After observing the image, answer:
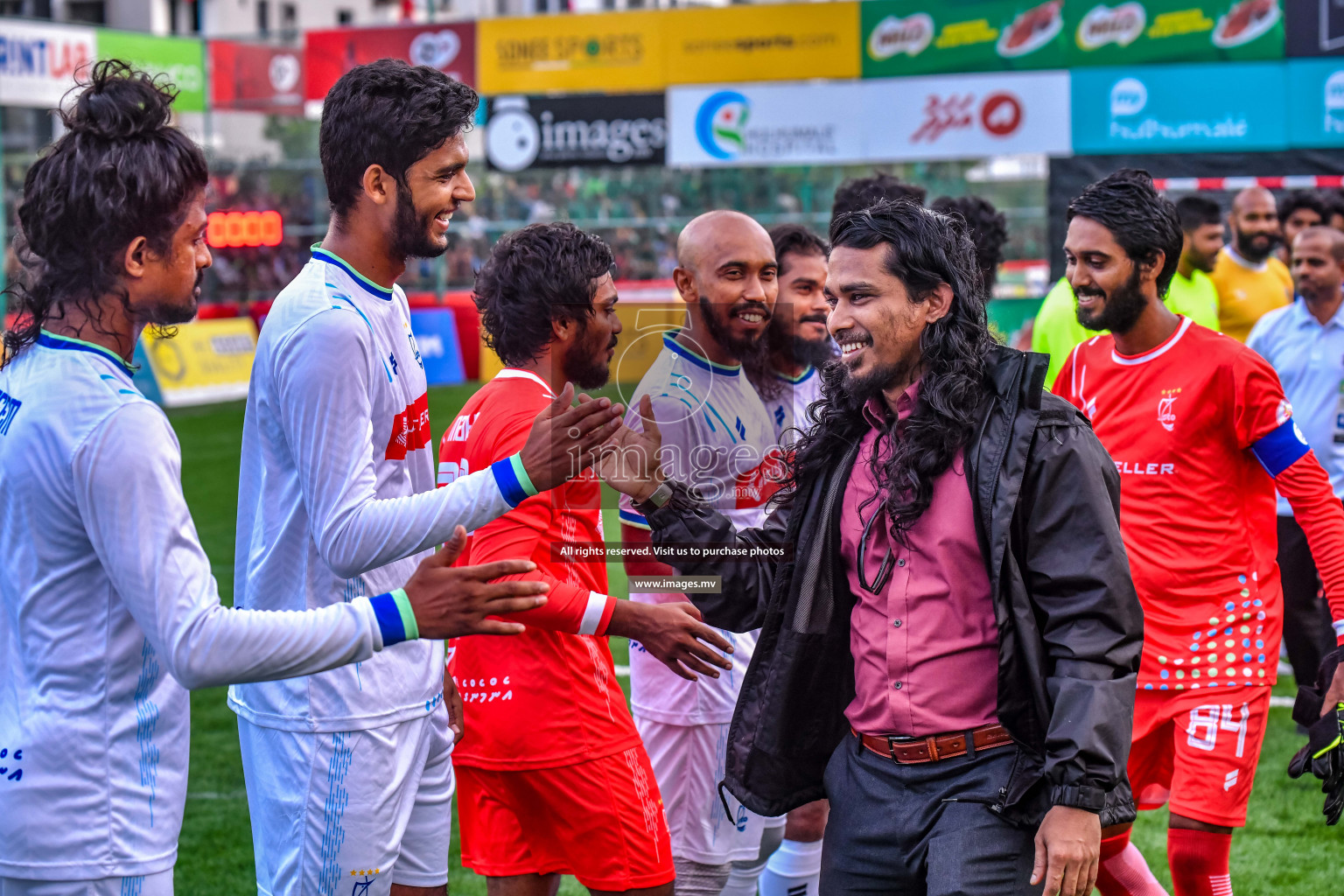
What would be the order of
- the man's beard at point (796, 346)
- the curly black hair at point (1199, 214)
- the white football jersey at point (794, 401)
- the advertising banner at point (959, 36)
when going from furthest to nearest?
the advertising banner at point (959, 36), the curly black hair at point (1199, 214), the man's beard at point (796, 346), the white football jersey at point (794, 401)

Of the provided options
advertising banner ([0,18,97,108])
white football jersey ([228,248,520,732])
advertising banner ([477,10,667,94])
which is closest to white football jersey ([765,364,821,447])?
white football jersey ([228,248,520,732])

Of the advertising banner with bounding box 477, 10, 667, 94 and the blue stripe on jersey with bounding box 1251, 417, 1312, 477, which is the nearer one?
the blue stripe on jersey with bounding box 1251, 417, 1312, 477

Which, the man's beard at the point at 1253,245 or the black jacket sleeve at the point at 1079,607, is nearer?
the black jacket sleeve at the point at 1079,607

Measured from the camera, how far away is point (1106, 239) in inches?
167

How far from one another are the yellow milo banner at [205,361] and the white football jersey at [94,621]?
17.5 m

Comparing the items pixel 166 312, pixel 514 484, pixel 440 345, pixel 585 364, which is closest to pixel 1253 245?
pixel 585 364

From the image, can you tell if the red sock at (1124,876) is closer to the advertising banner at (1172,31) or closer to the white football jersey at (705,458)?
the white football jersey at (705,458)

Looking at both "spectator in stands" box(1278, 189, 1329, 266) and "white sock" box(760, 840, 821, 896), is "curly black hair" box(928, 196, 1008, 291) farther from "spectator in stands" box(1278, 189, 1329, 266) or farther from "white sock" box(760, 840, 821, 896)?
"spectator in stands" box(1278, 189, 1329, 266)

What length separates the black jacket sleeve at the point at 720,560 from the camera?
3.13m

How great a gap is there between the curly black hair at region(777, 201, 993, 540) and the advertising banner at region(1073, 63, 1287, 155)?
46.7ft

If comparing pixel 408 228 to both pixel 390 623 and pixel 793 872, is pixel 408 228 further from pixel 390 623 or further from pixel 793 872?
pixel 793 872

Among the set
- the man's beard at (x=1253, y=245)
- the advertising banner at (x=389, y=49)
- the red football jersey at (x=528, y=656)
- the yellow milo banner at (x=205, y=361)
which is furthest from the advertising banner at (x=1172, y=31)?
the red football jersey at (x=528, y=656)

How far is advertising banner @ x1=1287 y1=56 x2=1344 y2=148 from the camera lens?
1546 cm

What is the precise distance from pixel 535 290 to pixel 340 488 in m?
0.97
